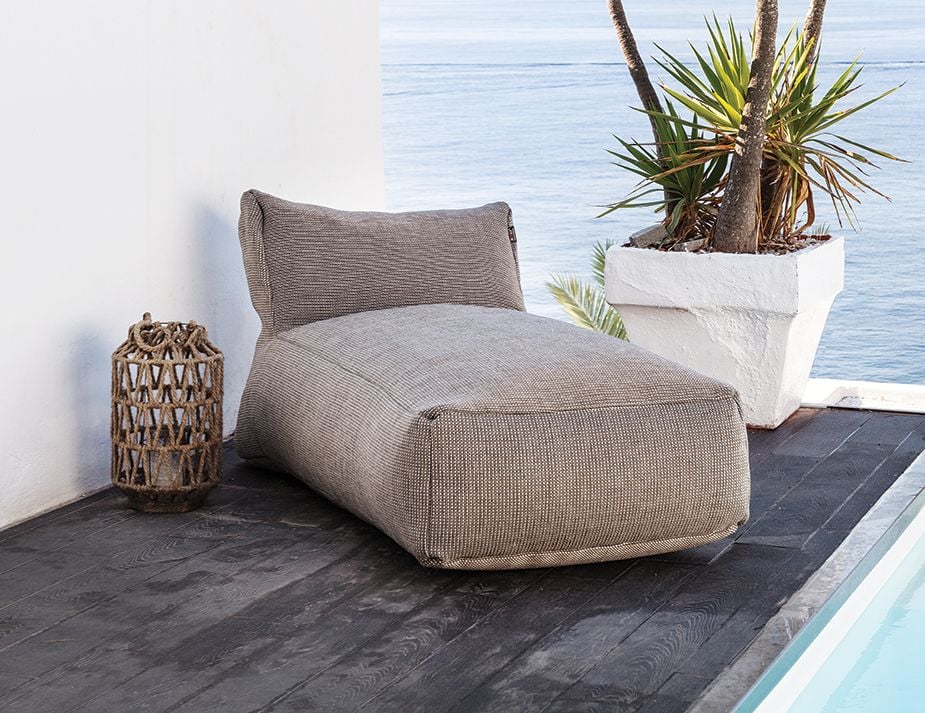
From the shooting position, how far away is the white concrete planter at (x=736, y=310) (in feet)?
12.6

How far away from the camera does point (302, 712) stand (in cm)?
205

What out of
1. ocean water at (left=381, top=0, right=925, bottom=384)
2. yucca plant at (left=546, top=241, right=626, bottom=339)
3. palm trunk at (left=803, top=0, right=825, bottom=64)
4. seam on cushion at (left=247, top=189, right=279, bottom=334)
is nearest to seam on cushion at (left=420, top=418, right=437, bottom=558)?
seam on cushion at (left=247, top=189, right=279, bottom=334)

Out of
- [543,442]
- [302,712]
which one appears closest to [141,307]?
[543,442]

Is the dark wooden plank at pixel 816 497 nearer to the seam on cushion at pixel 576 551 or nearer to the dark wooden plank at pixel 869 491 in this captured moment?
the dark wooden plank at pixel 869 491

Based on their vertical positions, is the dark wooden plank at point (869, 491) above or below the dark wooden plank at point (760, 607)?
above

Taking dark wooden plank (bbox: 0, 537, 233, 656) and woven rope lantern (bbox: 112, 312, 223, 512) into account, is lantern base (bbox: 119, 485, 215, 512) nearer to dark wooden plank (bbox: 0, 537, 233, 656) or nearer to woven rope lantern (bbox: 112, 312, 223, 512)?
woven rope lantern (bbox: 112, 312, 223, 512)

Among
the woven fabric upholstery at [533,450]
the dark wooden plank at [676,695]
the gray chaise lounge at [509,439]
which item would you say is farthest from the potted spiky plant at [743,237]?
the dark wooden plank at [676,695]

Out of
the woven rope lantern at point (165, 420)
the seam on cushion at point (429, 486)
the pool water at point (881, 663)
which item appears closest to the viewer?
the pool water at point (881, 663)

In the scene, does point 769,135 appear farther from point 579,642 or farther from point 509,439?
point 579,642

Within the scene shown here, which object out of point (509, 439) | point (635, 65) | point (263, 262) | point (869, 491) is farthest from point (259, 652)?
point (635, 65)

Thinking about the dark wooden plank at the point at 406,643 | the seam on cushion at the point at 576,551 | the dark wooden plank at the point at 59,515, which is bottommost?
the dark wooden plank at the point at 59,515

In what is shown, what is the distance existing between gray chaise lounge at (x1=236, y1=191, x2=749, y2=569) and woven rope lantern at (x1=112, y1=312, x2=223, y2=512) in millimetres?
205

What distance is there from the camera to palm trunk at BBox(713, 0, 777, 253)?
386 cm

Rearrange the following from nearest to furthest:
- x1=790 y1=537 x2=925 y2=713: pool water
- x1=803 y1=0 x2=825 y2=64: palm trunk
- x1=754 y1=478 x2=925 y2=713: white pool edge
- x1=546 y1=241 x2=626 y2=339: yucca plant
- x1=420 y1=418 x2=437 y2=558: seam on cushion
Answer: x1=754 y1=478 x2=925 y2=713: white pool edge, x1=790 y1=537 x2=925 y2=713: pool water, x1=420 y1=418 x2=437 y2=558: seam on cushion, x1=803 y1=0 x2=825 y2=64: palm trunk, x1=546 y1=241 x2=626 y2=339: yucca plant
